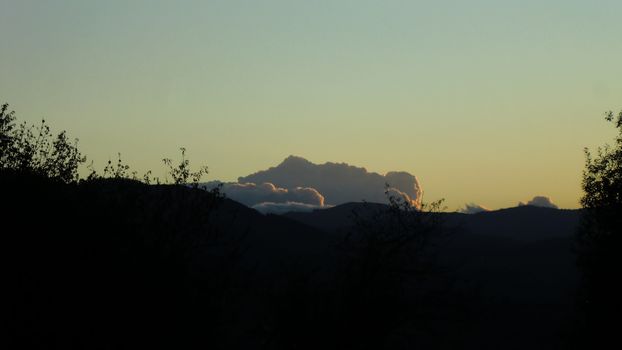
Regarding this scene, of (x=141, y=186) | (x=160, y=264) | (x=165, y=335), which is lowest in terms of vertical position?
(x=165, y=335)

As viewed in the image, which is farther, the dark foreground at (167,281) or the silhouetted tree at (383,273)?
the silhouetted tree at (383,273)

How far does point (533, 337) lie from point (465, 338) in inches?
1007

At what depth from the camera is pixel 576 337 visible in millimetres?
63406

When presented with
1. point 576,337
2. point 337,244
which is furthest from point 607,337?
point 337,244

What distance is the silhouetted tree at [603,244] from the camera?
195ft

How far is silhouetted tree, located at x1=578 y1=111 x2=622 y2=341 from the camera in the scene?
59375mm

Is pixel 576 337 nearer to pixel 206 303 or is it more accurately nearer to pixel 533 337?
pixel 206 303

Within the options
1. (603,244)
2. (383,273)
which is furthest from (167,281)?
(603,244)

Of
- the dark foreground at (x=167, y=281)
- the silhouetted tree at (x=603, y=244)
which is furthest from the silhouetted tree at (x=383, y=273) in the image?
the silhouetted tree at (x=603, y=244)

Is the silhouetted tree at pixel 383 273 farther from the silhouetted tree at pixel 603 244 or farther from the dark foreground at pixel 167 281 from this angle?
the silhouetted tree at pixel 603 244

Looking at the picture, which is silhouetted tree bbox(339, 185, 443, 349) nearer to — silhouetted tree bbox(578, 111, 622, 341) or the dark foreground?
the dark foreground

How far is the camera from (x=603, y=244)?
6028 centimetres

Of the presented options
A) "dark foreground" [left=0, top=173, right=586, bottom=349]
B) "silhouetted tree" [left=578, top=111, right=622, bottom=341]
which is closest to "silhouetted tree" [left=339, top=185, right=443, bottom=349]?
"dark foreground" [left=0, top=173, right=586, bottom=349]

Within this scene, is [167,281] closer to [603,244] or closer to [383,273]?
[383,273]
